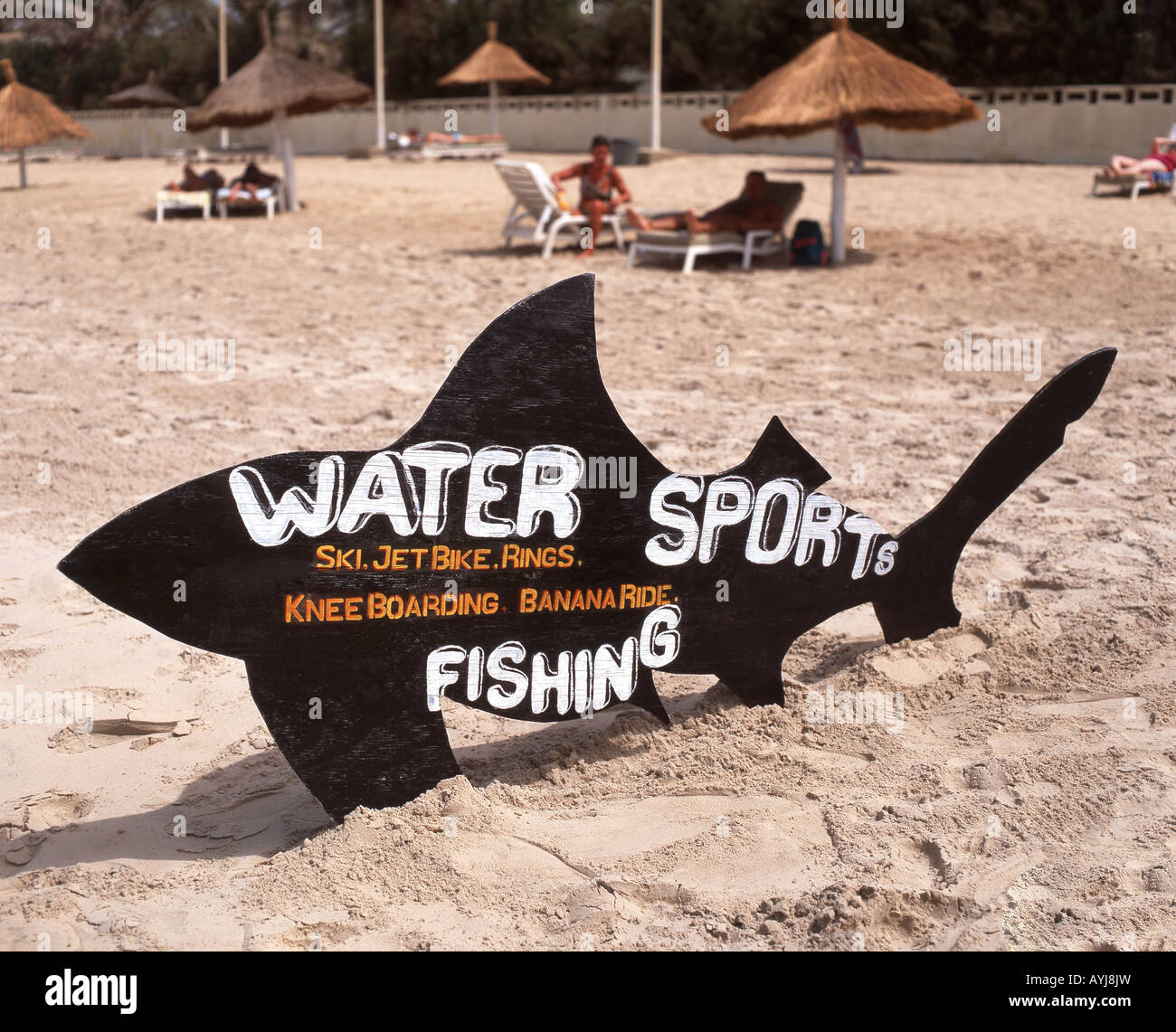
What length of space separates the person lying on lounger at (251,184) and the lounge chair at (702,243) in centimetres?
639

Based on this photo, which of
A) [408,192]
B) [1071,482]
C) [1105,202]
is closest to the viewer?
[1071,482]

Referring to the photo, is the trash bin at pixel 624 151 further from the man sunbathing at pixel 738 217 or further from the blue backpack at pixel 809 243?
the blue backpack at pixel 809 243

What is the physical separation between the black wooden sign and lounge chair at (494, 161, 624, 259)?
348 inches

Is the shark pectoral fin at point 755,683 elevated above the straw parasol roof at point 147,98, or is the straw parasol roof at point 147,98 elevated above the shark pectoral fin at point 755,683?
the straw parasol roof at point 147,98

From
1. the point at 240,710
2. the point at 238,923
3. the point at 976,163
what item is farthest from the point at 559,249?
the point at 976,163

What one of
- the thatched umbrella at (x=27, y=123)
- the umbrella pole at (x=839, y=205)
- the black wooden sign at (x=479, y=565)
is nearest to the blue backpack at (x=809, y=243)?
the umbrella pole at (x=839, y=205)

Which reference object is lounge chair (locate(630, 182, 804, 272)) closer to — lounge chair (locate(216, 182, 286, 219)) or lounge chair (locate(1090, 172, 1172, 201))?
lounge chair (locate(1090, 172, 1172, 201))

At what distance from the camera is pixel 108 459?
18.8 feet

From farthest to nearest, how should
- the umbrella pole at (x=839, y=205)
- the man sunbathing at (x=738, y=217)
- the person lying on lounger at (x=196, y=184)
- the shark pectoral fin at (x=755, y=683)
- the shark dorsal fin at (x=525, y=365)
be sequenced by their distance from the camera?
Answer: the person lying on lounger at (x=196, y=184) → the umbrella pole at (x=839, y=205) → the man sunbathing at (x=738, y=217) → the shark pectoral fin at (x=755, y=683) → the shark dorsal fin at (x=525, y=365)

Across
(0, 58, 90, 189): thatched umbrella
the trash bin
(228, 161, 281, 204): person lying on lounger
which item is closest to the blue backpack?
(228, 161, 281, 204): person lying on lounger

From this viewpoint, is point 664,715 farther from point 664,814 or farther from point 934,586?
point 934,586

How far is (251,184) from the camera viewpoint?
1555cm

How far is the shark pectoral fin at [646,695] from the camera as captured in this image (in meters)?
2.99

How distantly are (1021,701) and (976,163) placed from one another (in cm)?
1942
